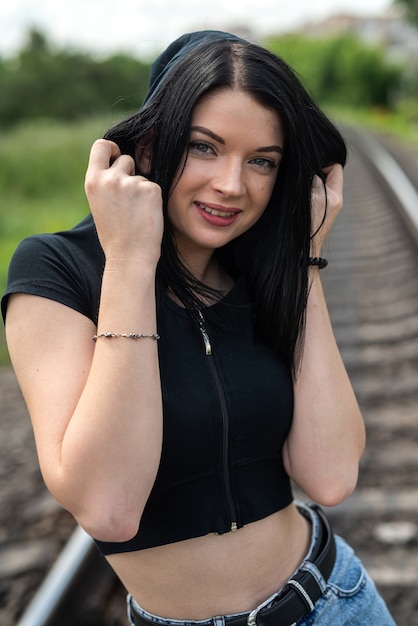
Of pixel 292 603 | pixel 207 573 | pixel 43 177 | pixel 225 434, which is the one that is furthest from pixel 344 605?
pixel 43 177

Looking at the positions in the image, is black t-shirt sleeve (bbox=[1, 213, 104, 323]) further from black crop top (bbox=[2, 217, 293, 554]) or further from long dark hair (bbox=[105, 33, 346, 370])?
long dark hair (bbox=[105, 33, 346, 370])

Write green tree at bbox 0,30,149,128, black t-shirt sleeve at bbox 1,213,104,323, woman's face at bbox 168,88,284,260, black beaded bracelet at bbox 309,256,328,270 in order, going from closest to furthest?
black t-shirt sleeve at bbox 1,213,104,323, woman's face at bbox 168,88,284,260, black beaded bracelet at bbox 309,256,328,270, green tree at bbox 0,30,149,128

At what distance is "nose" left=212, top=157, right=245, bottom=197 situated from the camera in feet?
5.35

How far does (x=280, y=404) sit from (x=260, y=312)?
0.25 metres

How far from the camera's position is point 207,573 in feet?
5.50

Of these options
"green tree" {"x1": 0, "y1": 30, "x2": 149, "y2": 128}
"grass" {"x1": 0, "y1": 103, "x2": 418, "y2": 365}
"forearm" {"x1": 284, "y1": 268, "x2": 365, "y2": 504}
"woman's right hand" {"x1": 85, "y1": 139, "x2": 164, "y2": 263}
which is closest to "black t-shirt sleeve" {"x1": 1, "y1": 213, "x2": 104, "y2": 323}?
"woman's right hand" {"x1": 85, "y1": 139, "x2": 164, "y2": 263}

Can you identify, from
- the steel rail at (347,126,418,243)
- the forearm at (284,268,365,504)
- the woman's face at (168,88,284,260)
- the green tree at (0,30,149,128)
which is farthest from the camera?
the green tree at (0,30,149,128)

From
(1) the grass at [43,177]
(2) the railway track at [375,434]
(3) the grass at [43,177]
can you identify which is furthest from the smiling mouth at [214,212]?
(1) the grass at [43,177]

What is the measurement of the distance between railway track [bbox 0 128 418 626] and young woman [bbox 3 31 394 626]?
1108 millimetres

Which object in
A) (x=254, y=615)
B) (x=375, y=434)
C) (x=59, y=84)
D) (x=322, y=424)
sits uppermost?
(x=59, y=84)

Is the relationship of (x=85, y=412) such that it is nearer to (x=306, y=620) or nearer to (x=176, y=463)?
(x=176, y=463)

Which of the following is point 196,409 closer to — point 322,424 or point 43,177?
point 322,424

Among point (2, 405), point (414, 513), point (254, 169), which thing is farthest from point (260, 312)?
point (2, 405)

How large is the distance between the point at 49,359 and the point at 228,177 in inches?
22.4
